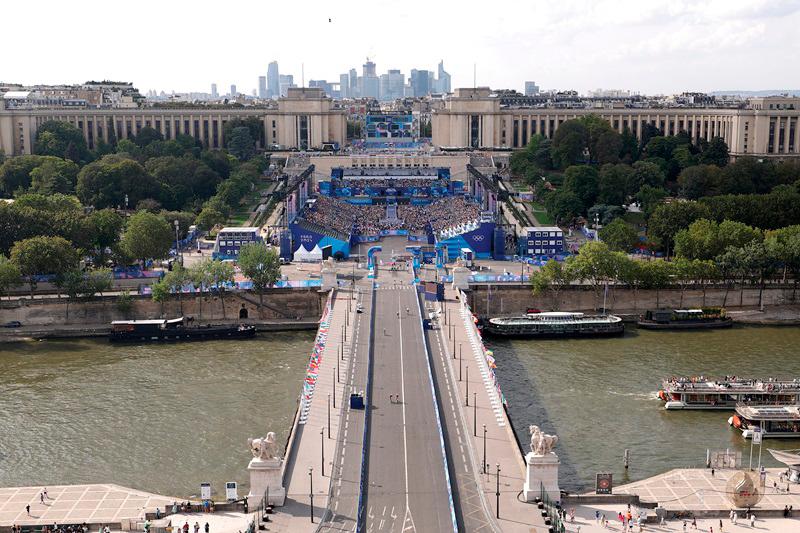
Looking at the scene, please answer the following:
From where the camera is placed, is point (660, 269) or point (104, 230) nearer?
point (660, 269)

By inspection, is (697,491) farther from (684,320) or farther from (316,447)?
(684,320)

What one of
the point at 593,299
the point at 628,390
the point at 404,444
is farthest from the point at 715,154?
the point at 404,444

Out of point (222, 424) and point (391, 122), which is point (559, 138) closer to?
point (391, 122)

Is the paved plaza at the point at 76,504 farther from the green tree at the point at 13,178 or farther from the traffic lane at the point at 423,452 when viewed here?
the green tree at the point at 13,178

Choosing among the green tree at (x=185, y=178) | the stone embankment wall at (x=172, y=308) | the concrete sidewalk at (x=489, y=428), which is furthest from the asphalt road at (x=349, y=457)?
the green tree at (x=185, y=178)

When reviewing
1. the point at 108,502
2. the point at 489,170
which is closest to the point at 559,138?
the point at 489,170

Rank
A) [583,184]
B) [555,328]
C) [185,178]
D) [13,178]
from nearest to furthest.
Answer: [555,328]
[583,184]
[185,178]
[13,178]
